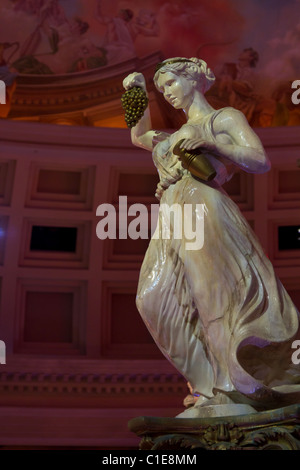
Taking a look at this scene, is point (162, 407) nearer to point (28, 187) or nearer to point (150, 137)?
point (28, 187)

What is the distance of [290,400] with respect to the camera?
15.2 ft

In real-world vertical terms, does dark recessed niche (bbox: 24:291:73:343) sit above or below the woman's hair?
above

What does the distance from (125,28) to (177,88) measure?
35.3ft

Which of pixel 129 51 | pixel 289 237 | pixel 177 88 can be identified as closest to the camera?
A: pixel 177 88

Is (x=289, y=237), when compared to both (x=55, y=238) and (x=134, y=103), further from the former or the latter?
(x=134, y=103)

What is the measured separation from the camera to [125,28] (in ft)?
52.9

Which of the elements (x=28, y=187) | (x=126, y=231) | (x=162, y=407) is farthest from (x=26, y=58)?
(x=162, y=407)

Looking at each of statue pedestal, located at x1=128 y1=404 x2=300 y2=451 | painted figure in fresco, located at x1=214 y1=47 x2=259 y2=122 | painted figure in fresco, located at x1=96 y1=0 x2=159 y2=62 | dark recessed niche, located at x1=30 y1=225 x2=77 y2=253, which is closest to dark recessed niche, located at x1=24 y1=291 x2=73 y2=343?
dark recessed niche, located at x1=30 y1=225 x2=77 y2=253

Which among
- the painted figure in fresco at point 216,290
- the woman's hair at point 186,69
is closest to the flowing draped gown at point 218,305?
the painted figure in fresco at point 216,290

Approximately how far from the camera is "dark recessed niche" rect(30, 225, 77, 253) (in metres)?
16.0

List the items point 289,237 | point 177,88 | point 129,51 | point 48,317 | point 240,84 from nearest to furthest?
point 177,88
point 48,317
point 289,237
point 129,51
point 240,84

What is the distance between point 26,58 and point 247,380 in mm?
12577

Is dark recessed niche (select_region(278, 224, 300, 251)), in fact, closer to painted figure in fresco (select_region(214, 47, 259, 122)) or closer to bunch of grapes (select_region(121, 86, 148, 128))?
painted figure in fresco (select_region(214, 47, 259, 122))

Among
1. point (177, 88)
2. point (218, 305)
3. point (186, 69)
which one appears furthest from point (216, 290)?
point (186, 69)
